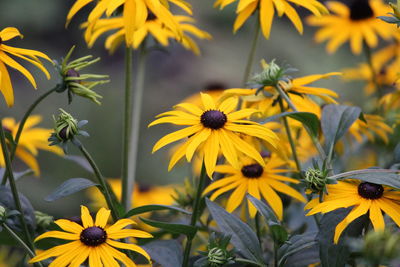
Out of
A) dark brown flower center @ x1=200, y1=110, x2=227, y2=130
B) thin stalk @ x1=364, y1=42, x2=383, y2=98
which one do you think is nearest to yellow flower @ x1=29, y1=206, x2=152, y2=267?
dark brown flower center @ x1=200, y1=110, x2=227, y2=130

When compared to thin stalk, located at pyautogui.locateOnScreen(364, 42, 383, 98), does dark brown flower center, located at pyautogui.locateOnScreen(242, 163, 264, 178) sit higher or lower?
lower

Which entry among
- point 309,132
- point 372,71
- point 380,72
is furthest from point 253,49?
point 380,72

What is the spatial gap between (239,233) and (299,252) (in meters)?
0.08

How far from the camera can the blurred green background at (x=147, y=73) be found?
7.72ft

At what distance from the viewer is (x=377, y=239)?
0.53 m

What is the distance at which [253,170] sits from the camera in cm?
87

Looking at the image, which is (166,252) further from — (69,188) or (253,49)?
(253,49)

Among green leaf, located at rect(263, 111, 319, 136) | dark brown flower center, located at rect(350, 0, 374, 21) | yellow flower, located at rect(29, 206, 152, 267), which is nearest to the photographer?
yellow flower, located at rect(29, 206, 152, 267)

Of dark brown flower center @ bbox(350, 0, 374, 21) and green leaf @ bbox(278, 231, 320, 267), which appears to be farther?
dark brown flower center @ bbox(350, 0, 374, 21)

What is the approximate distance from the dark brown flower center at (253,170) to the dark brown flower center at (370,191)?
18cm

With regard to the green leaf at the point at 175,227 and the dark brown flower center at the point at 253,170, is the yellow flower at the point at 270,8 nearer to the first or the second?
the dark brown flower center at the point at 253,170

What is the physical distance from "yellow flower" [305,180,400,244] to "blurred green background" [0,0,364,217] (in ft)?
5.08

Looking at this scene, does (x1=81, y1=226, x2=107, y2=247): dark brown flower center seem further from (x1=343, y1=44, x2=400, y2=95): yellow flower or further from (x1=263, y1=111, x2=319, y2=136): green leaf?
(x1=343, y1=44, x2=400, y2=95): yellow flower

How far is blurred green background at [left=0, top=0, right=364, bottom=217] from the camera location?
2.35m
